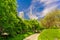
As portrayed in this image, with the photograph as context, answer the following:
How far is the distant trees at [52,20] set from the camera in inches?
372

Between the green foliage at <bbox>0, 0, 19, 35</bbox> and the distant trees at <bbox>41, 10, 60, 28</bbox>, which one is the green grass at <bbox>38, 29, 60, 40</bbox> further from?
the green foliage at <bbox>0, 0, 19, 35</bbox>

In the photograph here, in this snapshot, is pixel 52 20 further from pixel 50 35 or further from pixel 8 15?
pixel 8 15

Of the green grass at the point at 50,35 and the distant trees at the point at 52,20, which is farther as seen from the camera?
the distant trees at the point at 52,20

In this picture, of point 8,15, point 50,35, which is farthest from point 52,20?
point 8,15

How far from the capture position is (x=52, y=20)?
952 cm

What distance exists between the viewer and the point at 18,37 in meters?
9.54

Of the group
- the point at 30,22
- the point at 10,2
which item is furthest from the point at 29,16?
the point at 10,2

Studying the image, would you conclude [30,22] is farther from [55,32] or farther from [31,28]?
[55,32]

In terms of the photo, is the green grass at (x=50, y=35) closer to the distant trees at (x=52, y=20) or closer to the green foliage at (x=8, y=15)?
the distant trees at (x=52, y=20)

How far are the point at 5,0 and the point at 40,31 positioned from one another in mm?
1386

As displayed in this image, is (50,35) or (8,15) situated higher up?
(8,15)

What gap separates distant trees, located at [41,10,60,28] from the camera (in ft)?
31.0

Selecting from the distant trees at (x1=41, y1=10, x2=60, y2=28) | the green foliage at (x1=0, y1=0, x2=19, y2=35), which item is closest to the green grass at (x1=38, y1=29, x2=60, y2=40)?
the distant trees at (x1=41, y1=10, x2=60, y2=28)

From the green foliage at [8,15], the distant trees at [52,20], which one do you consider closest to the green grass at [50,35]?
the distant trees at [52,20]
